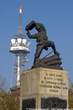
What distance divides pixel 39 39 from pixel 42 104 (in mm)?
3829

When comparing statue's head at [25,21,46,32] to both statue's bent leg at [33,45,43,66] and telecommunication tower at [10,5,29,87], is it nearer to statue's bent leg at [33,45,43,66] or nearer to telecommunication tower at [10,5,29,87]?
statue's bent leg at [33,45,43,66]

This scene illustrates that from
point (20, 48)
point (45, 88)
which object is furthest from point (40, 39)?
point (20, 48)

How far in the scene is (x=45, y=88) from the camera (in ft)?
76.7

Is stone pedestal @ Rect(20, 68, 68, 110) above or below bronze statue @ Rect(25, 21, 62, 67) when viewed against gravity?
below

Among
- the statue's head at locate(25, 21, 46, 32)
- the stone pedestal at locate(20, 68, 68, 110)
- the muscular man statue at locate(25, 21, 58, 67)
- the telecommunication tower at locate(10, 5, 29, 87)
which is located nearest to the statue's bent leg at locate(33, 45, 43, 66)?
the muscular man statue at locate(25, 21, 58, 67)

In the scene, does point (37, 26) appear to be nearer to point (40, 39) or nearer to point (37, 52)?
point (40, 39)

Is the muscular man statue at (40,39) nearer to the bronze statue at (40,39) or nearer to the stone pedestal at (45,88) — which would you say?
the bronze statue at (40,39)

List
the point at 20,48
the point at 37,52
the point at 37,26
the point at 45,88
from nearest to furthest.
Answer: the point at 45,88, the point at 37,52, the point at 37,26, the point at 20,48

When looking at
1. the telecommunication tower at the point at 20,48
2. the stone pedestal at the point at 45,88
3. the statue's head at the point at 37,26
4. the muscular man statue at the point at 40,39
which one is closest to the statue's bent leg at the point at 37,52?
the muscular man statue at the point at 40,39

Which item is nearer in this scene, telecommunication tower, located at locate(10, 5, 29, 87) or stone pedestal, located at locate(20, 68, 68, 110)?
stone pedestal, located at locate(20, 68, 68, 110)

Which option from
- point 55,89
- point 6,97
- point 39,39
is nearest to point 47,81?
point 55,89

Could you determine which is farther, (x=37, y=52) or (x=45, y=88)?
(x=37, y=52)

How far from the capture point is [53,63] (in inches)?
961

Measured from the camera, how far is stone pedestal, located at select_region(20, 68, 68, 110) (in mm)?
23172
